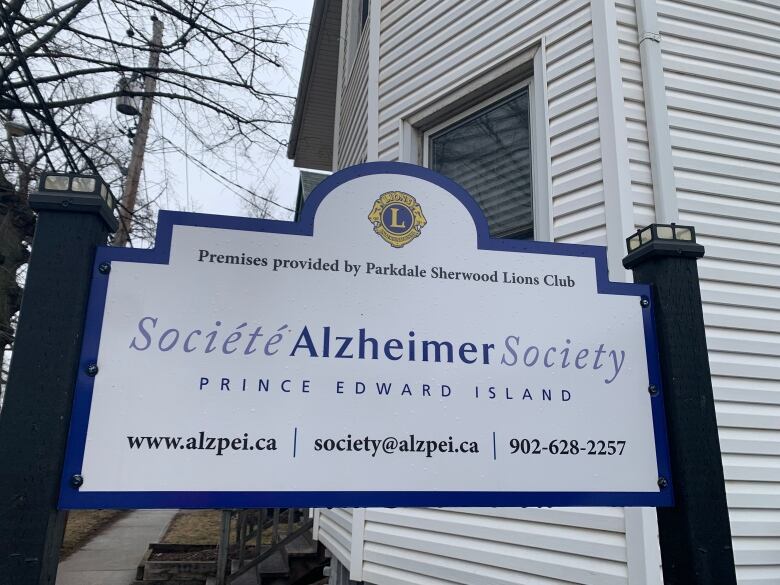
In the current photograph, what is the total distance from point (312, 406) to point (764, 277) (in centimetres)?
262

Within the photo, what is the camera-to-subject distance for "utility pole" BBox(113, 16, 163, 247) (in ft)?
18.0

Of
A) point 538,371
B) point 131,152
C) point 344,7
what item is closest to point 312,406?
point 538,371

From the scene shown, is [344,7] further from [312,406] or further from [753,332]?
[312,406]

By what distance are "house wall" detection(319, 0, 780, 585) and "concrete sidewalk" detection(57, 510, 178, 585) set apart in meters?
5.89

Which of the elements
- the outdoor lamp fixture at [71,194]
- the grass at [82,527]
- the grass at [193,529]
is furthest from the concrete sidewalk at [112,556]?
the outdoor lamp fixture at [71,194]

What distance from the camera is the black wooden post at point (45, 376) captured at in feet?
3.72

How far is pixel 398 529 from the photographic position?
346cm

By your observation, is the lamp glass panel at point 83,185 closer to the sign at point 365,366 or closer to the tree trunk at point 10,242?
the sign at point 365,366

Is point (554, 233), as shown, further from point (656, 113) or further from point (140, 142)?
point (140, 142)

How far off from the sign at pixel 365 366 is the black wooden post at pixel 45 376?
35mm

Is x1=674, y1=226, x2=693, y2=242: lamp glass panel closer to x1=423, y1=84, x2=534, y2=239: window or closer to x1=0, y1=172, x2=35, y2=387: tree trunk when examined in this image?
x1=423, y1=84, x2=534, y2=239: window

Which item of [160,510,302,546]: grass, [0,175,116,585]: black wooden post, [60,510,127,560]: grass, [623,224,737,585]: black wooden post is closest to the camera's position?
[0,175,116,585]: black wooden post

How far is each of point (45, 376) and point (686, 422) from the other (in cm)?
152

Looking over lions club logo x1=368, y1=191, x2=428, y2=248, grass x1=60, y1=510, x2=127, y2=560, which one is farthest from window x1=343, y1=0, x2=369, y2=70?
grass x1=60, y1=510, x2=127, y2=560
